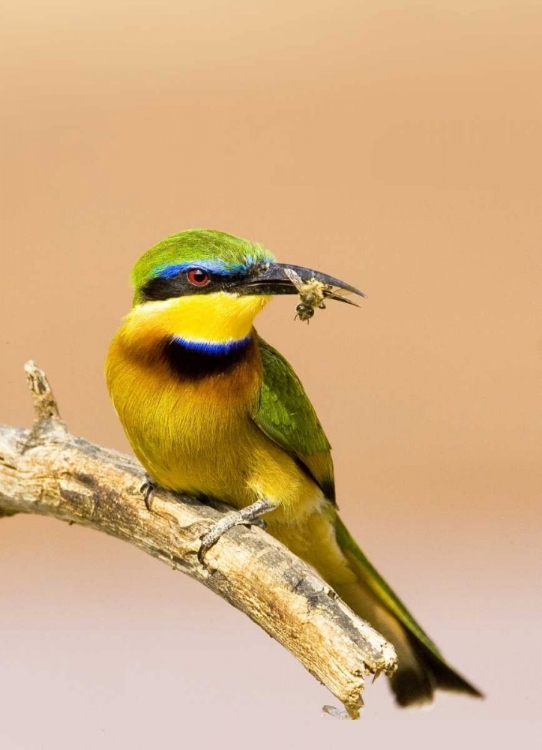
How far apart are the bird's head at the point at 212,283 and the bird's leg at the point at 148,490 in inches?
12.2

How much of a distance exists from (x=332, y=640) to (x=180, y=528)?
440mm

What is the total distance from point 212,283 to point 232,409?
245mm

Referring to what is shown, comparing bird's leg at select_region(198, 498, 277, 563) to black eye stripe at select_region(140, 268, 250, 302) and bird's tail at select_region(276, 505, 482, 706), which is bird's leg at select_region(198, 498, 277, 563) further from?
black eye stripe at select_region(140, 268, 250, 302)

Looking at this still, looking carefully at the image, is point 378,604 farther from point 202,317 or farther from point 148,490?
point 202,317

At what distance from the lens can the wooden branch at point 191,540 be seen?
4.79 feet

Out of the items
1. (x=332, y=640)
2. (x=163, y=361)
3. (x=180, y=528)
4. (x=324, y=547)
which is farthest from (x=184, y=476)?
(x=332, y=640)

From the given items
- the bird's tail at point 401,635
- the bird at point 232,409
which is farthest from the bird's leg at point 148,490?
the bird's tail at point 401,635

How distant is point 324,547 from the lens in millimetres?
2016

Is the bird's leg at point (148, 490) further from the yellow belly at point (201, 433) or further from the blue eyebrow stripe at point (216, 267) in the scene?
the blue eyebrow stripe at point (216, 267)

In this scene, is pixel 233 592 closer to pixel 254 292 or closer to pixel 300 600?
pixel 300 600

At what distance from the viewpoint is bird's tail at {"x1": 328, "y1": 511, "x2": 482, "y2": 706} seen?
2.00 m

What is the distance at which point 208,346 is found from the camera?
1775 millimetres

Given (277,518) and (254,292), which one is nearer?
(254,292)

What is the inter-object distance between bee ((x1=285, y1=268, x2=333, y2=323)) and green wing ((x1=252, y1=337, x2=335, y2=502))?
21 cm
